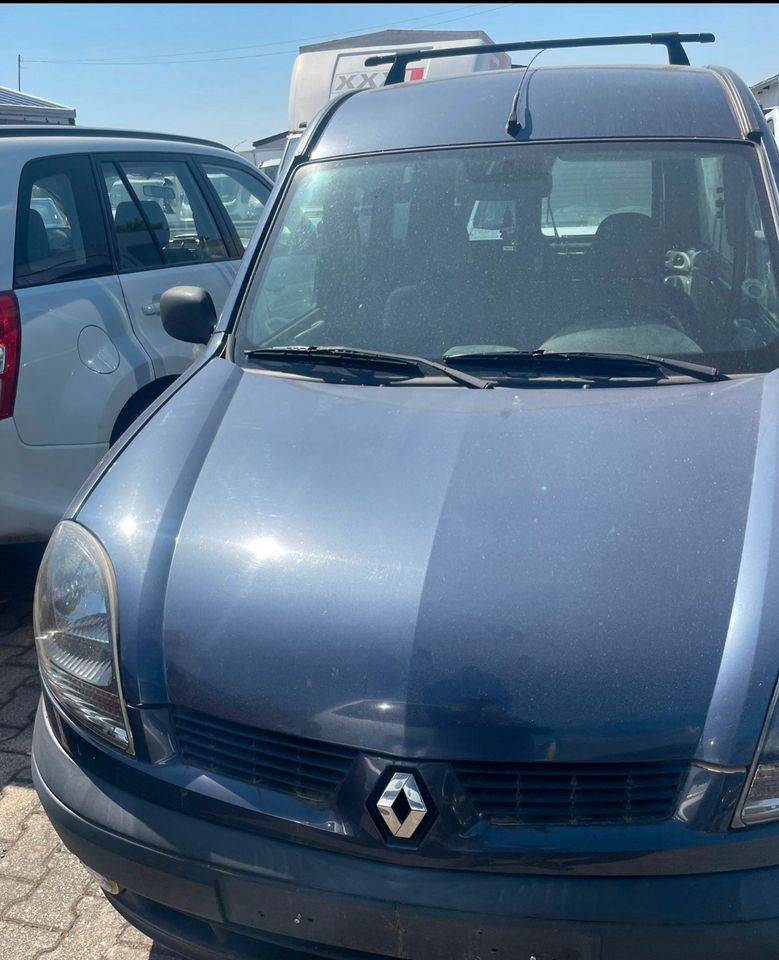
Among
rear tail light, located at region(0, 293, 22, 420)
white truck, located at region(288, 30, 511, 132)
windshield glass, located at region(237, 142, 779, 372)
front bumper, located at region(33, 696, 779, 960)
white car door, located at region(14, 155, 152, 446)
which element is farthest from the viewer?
white truck, located at region(288, 30, 511, 132)

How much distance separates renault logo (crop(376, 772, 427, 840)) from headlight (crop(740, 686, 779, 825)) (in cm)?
56

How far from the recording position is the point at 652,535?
75.2 inches

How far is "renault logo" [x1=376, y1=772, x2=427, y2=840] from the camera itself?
1692 millimetres

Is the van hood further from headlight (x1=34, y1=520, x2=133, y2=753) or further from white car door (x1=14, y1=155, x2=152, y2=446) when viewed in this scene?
white car door (x1=14, y1=155, x2=152, y2=446)

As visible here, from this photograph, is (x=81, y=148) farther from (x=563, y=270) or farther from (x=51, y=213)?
(x=563, y=270)

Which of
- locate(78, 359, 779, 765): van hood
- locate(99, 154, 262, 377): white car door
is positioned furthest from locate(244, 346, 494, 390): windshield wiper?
locate(99, 154, 262, 377): white car door

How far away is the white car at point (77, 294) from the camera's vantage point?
378cm

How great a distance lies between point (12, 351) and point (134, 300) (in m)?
0.78

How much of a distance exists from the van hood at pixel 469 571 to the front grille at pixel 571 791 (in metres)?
0.04

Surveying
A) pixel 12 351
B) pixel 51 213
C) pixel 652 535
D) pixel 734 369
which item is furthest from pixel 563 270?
pixel 51 213

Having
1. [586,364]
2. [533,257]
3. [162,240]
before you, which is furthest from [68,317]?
[586,364]

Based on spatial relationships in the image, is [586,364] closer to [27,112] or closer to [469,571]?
[469,571]

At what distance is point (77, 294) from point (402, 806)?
3054mm

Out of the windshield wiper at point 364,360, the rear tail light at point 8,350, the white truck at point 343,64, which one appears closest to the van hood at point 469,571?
the windshield wiper at point 364,360
